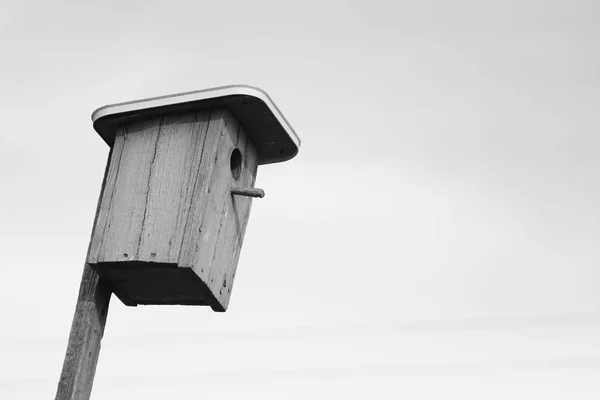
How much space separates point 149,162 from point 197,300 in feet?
2.23

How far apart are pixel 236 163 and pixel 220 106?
13.6 inches

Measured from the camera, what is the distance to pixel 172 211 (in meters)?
4.28

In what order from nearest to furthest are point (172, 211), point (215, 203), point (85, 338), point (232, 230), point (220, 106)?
point (85, 338) < point (172, 211) < point (215, 203) < point (220, 106) < point (232, 230)

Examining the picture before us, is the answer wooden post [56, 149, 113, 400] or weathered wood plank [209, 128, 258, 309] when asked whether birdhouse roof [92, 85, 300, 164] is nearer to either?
weathered wood plank [209, 128, 258, 309]

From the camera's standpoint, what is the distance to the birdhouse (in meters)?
4.25

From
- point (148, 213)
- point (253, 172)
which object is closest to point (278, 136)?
point (253, 172)

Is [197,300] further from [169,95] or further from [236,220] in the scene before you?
[169,95]

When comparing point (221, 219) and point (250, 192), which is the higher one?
point (250, 192)

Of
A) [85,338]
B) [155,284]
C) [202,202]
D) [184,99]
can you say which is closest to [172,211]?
[202,202]

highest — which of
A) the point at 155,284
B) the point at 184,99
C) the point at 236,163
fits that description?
the point at 184,99

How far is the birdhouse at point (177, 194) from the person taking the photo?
4.25 m

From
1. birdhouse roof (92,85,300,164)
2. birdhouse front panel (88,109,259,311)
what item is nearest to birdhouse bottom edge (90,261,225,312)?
birdhouse front panel (88,109,259,311)

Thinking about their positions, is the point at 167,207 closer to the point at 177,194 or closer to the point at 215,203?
the point at 177,194

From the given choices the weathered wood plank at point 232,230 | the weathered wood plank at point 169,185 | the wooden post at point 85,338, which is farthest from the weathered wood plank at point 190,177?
the wooden post at point 85,338
